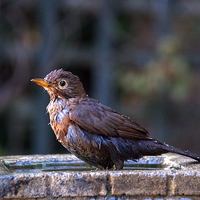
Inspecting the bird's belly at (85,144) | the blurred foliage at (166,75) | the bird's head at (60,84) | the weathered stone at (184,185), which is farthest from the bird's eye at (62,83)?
the blurred foliage at (166,75)

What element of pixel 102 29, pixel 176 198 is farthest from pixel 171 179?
pixel 102 29

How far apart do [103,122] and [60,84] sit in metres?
0.54

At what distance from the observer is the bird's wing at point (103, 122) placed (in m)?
5.00

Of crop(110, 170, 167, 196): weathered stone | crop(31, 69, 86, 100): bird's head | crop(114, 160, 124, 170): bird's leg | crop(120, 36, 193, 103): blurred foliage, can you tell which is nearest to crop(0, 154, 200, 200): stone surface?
crop(110, 170, 167, 196): weathered stone

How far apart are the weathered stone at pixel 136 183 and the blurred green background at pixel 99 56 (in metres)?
5.34

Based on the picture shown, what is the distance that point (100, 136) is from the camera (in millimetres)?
5016

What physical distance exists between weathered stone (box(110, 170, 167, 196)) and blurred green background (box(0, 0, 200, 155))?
5.34 meters

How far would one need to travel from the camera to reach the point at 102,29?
9883 millimetres

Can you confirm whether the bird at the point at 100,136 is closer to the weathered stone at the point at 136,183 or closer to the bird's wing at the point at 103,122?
the bird's wing at the point at 103,122

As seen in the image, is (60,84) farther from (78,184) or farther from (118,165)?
(78,184)

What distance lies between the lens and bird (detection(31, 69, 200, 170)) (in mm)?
4984

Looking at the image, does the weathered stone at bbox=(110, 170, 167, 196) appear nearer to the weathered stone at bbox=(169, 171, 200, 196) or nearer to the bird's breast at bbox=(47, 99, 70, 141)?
the weathered stone at bbox=(169, 171, 200, 196)

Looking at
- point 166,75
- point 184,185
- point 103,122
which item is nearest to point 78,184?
point 184,185

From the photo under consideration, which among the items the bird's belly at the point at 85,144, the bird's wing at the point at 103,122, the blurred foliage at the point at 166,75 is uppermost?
the blurred foliage at the point at 166,75
